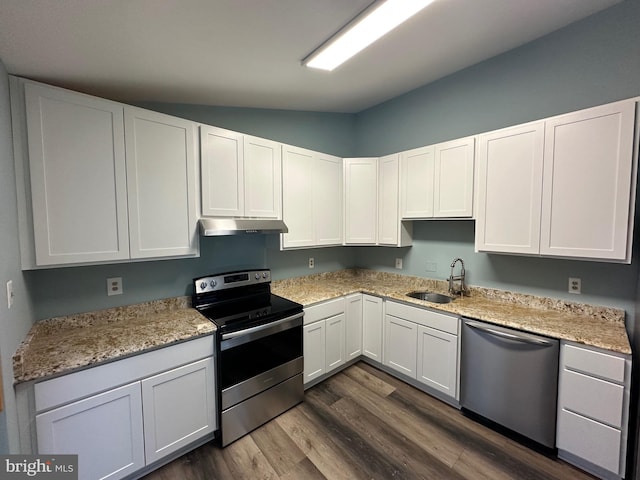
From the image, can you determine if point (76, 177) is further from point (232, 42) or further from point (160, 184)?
point (232, 42)

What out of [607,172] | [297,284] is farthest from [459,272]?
[297,284]

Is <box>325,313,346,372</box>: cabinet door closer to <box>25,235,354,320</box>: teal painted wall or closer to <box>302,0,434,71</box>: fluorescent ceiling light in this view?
<box>25,235,354,320</box>: teal painted wall

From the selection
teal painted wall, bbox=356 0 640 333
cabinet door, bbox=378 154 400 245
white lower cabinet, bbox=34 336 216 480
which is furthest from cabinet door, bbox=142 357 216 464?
teal painted wall, bbox=356 0 640 333

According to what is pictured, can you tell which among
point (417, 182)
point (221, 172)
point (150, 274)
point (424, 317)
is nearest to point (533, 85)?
point (417, 182)

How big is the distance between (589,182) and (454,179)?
0.90 m

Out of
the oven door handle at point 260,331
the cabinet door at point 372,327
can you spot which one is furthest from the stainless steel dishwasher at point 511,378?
the oven door handle at point 260,331

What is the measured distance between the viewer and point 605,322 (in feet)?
6.24

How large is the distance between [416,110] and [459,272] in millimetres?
1873

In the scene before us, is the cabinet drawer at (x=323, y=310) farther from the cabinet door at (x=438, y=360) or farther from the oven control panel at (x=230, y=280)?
the cabinet door at (x=438, y=360)

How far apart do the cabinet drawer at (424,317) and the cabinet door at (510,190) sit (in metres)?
0.69

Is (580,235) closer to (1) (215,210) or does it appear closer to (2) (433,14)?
(2) (433,14)

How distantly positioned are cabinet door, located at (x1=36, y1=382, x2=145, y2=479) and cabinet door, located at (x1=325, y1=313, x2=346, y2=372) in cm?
159

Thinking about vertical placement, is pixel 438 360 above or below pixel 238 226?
below

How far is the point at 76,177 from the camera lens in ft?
5.32
